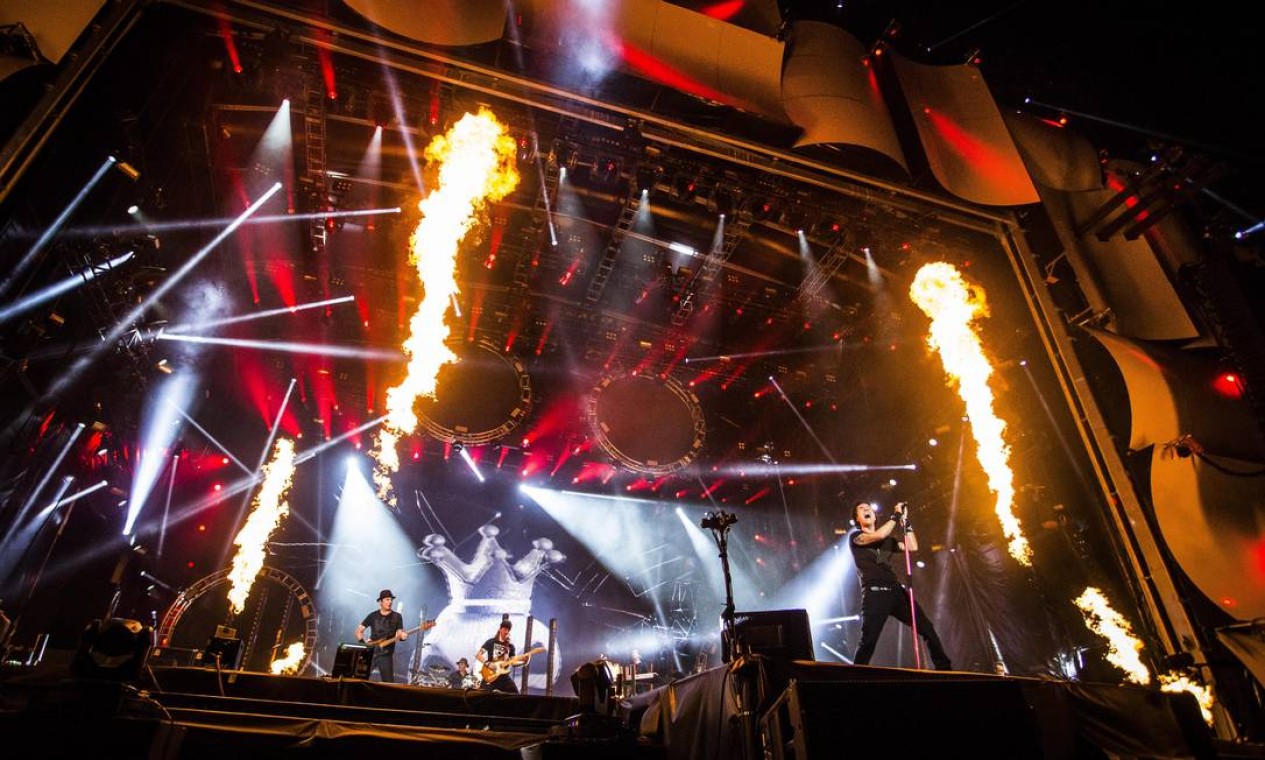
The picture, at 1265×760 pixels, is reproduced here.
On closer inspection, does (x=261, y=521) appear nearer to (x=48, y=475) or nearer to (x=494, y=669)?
(x=48, y=475)

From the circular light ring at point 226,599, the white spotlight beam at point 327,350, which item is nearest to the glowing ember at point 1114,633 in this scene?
the white spotlight beam at point 327,350

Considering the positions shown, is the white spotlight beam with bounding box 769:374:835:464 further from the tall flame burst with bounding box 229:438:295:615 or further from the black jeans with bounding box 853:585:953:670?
the tall flame burst with bounding box 229:438:295:615

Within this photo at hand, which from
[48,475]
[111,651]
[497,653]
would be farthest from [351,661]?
[48,475]

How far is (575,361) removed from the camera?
12.2 m

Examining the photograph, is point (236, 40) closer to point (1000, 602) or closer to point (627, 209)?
point (627, 209)

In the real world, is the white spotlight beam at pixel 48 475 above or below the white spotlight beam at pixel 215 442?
below

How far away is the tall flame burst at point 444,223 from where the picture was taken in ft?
25.6

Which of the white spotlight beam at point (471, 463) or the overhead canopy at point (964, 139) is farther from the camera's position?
the white spotlight beam at point (471, 463)

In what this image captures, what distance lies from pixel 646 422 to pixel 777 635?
5895 mm

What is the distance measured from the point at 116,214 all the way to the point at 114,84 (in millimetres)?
1483

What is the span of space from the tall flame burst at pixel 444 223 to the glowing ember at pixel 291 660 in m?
4.82

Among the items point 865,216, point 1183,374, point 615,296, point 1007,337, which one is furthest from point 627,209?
point 1183,374

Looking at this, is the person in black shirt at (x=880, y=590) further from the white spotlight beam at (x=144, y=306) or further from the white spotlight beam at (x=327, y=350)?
the white spotlight beam at (x=144, y=306)

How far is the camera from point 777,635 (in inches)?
197
